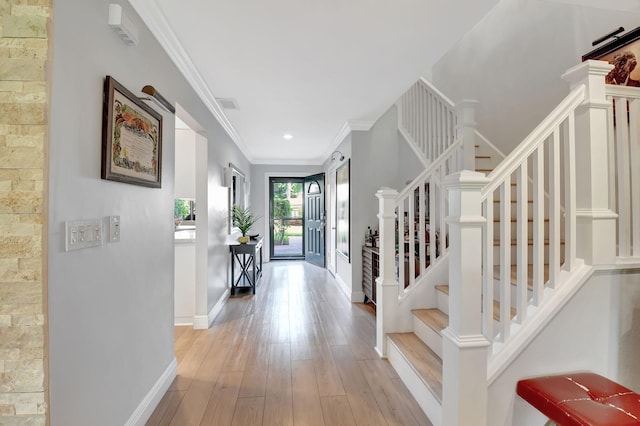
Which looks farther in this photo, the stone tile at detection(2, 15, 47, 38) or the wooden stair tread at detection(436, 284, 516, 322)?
the wooden stair tread at detection(436, 284, 516, 322)

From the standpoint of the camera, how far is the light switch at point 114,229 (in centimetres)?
142

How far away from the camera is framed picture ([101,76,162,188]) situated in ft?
4.51

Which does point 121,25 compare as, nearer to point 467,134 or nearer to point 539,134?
point 539,134

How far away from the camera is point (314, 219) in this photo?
6.61 m

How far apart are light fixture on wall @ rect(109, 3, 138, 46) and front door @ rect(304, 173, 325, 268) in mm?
4806

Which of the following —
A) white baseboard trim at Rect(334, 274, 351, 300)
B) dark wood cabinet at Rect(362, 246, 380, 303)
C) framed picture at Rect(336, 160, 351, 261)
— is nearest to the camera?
dark wood cabinet at Rect(362, 246, 380, 303)

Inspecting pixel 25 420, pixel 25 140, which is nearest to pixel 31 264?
pixel 25 140

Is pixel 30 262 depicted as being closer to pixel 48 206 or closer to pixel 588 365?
pixel 48 206

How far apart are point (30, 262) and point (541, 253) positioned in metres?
2.10

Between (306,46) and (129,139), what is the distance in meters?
1.37

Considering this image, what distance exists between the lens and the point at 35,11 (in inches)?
41.0

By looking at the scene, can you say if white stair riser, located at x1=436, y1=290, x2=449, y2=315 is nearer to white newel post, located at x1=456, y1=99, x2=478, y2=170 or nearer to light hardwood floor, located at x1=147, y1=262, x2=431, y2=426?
light hardwood floor, located at x1=147, y1=262, x2=431, y2=426

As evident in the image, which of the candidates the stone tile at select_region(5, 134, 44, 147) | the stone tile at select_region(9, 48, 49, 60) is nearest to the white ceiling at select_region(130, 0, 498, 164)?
the stone tile at select_region(9, 48, 49, 60)

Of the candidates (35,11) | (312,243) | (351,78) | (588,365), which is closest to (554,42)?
(351,78)
